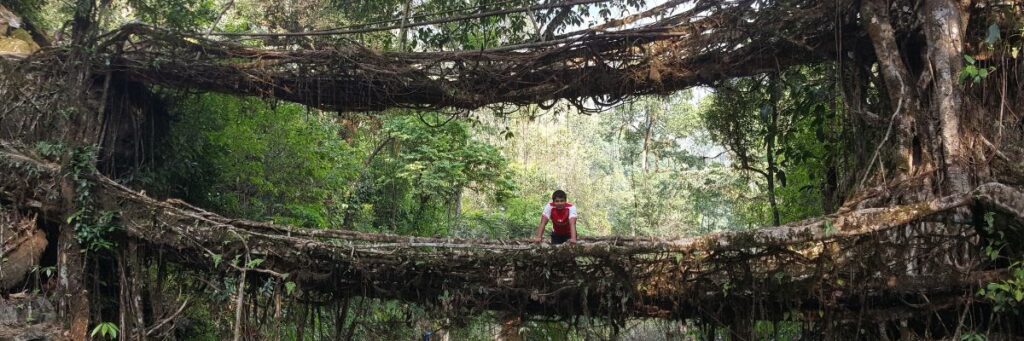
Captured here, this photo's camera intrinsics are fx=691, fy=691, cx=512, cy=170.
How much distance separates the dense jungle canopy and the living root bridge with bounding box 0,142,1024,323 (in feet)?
0.06

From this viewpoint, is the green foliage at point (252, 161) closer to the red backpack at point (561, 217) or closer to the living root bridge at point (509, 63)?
the living root bridge at point (509, 63)

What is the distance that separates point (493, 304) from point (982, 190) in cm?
325

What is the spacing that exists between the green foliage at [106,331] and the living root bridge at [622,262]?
740 millimetres

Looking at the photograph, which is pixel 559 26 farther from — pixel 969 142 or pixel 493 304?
pixel 969 142

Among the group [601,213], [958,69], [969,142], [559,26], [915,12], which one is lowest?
[601,213]

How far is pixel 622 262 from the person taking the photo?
484cm

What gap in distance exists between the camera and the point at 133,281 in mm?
6109

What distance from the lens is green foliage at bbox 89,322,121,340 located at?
5.75 metres

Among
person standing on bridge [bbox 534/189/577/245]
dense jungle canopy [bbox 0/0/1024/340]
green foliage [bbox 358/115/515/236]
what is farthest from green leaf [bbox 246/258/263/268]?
green foliage [bbox 358/115/515/236]

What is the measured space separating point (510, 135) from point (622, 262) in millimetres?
4320

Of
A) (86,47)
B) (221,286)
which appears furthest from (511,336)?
(86,47)

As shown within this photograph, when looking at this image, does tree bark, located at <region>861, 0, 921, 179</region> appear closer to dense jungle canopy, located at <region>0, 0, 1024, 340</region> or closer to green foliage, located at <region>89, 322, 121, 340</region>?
dense jungle canopy, located at <region>0, 0, 1024, 340</region>

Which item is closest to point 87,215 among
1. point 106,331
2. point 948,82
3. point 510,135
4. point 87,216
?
point 87,216

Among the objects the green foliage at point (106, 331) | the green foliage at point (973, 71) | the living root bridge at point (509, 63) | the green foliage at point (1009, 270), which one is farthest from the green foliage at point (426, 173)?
the green foliage at point (1009, 270)
